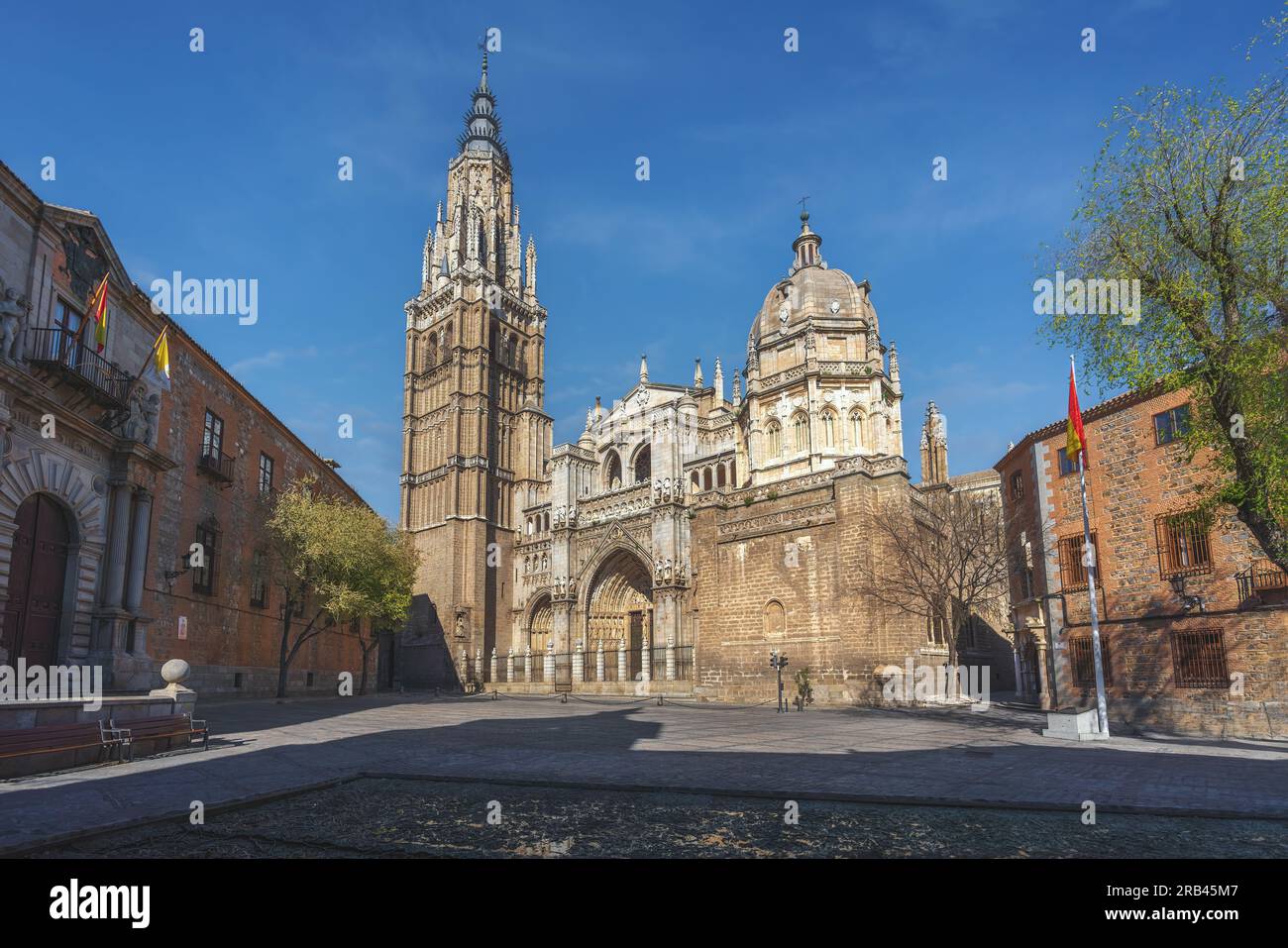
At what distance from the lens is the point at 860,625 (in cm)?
2839

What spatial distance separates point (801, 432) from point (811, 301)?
759 centimetres

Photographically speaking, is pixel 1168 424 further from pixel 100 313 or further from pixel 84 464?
pixel 84 464

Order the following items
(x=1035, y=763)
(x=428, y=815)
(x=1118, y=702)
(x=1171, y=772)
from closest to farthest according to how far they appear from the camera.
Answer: (x=428, y=815) < (x=1171, y=772) < (x=1035, y=763) < (x=1118, y=702)

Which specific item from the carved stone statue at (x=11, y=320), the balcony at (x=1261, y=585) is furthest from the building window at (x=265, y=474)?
the balcony at (x=1261, y=585)

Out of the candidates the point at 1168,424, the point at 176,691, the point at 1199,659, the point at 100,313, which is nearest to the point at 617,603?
the point at 1199,659

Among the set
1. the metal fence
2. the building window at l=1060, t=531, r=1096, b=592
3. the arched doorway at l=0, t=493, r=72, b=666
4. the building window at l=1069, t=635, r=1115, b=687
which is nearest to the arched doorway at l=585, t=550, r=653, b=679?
the metal fence

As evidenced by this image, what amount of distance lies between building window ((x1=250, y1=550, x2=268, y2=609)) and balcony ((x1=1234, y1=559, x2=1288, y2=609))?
29539 millimetres

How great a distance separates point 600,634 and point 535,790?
131 feet

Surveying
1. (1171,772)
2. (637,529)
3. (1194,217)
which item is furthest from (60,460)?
(637,529)

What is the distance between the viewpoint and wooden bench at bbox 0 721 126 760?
9.71 m

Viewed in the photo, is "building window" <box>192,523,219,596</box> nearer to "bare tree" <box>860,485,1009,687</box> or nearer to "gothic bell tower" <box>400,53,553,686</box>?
"bare tree" <box>860,485,1009,687</box>

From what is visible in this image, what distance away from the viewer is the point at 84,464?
15.4 meters

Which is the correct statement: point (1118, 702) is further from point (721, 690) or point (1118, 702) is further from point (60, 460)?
point (60, 460)

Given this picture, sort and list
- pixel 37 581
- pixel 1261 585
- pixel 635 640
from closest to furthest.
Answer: pixel 37 581, pixel 1261 585, pixel 635 640
